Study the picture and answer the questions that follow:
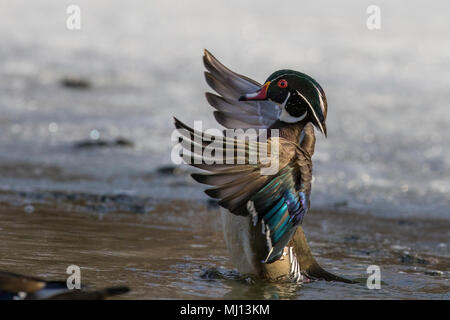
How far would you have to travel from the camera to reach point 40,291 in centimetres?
383

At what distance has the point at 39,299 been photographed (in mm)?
3811

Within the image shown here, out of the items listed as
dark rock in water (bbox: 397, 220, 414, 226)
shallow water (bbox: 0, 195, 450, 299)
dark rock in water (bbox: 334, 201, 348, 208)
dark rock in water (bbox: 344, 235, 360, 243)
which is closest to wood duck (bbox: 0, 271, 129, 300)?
shallow water (bbox: 0, 195, 450, 299)

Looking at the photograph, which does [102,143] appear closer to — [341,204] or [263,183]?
[341,204]

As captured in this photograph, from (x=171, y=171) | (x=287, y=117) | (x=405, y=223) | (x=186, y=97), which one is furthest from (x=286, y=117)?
(x=186, y=97)

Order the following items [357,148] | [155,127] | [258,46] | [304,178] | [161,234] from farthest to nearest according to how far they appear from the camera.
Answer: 1. [258,46]
2. [155,127]
3. [357,148]
4. [161,234]
5. [304,178]

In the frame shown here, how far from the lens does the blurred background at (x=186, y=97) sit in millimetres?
8007

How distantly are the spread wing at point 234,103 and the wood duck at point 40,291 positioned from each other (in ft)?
6.55

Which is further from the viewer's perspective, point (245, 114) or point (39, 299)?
point (245, 114)

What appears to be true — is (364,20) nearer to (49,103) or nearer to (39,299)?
(49,103)

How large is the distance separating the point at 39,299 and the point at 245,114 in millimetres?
2260

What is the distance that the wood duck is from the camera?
150 inches

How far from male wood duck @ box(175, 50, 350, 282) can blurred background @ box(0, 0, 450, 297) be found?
0.65 m
